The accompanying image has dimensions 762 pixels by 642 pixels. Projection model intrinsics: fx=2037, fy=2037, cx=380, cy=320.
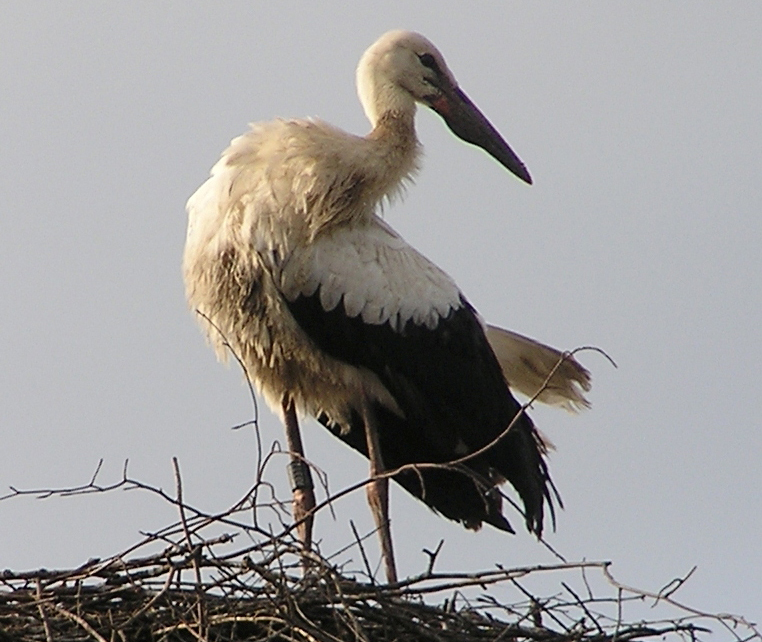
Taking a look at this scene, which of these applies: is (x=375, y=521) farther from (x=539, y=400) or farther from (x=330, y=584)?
(x=330, y=584)

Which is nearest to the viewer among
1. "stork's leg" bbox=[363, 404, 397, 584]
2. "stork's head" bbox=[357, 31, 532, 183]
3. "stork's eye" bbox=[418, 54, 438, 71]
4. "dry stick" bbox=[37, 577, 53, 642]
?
"dry stick" bbox=[37, 577, 53, 642]

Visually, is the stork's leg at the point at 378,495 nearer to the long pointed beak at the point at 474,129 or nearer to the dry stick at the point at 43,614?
the long pointed beak at the point at 474,129

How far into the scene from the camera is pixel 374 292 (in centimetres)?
711

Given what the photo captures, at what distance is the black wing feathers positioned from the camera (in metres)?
7.14

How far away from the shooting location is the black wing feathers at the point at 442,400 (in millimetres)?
7137

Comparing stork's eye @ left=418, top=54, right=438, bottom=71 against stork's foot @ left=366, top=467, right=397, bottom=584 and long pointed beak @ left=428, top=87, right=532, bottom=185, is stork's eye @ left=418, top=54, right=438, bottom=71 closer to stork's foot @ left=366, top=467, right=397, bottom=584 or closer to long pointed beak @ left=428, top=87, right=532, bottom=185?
long pointed beak @ left=428, top=87, right=532, bottom=185

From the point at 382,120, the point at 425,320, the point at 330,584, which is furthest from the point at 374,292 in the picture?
the point at 330,584

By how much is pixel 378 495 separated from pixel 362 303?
74cm

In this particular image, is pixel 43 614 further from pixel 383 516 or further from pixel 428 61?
pixel 428 61

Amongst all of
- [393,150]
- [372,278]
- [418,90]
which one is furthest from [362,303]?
[418,90]

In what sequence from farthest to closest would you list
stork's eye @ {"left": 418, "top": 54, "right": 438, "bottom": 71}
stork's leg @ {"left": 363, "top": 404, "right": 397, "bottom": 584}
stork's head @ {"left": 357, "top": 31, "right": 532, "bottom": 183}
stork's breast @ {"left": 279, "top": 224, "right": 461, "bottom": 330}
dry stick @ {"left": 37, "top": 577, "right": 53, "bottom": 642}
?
stork's eye @ {"left": 418, "top": 54, "right": 438, "bottom": 71} → stork's head @ {"left": 357, "top": 31, "right": 532, "bottom": 183} → stork's leg @ {"left": 363, "top": 404, "right": 397, "bottom": 584} → stork's breast @ {"left": 279, "top": 224, "right": 461, "bottom": 330} → dry stick @ {"left": 37, "top": 577, "right": 53, "bottom": 642}

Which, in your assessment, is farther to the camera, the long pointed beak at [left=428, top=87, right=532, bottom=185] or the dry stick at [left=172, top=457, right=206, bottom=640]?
the long pointed beak at [left=428, top=87, right=532, bottom=185]

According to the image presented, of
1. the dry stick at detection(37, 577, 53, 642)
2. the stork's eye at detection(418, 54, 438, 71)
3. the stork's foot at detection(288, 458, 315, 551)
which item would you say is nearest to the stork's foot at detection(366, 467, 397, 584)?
the stork's foot at detection(288, 458, 315, 551)

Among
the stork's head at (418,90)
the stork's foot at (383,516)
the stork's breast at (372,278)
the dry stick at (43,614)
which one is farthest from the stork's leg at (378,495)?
the dry stick at (43,614)
